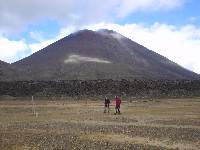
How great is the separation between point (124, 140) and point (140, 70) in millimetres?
163013

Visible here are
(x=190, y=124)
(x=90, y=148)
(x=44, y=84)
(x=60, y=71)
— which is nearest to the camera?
(x=90, y=148)

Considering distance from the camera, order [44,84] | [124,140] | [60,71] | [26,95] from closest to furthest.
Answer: [124,140] < [26,95] < [44,84] < [60,71]

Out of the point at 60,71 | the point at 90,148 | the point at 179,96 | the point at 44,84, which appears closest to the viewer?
the point at 90,148

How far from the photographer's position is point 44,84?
120 m

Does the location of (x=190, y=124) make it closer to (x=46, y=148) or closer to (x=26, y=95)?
(x=46, y=148)

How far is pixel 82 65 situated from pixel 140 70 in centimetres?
2367

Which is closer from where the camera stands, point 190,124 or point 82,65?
point 190,124

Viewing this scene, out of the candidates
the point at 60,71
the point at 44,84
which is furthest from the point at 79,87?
the point at 60,71

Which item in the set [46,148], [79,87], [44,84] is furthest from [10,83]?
[46,148]

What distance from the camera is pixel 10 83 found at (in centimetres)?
12444

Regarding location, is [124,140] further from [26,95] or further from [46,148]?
[26,95]

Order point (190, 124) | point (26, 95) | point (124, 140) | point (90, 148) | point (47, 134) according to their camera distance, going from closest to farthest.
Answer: point (90, 148) → point (124, 140) → point (47, 134) → point (190, 124) → point (26, 95)

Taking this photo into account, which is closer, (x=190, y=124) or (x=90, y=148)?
(x=90, y=148)

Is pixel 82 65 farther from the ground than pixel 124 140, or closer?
farther from the ground
